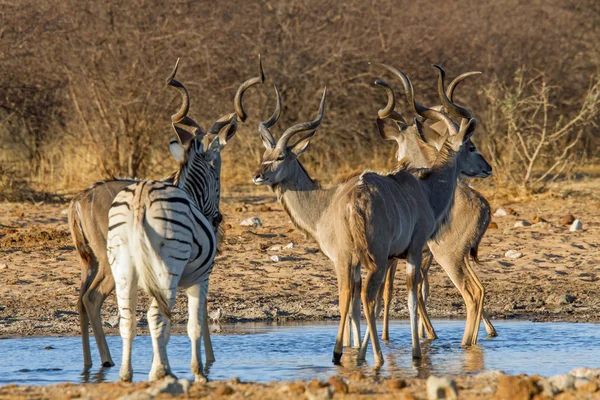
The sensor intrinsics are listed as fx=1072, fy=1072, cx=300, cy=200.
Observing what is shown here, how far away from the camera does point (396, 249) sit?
7090 mm

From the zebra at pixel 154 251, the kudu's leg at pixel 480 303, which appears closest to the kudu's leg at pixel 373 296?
the kudu's leg at pixel 480 303

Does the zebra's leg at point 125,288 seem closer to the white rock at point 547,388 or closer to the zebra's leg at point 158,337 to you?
the zebra's leg at point 158,337

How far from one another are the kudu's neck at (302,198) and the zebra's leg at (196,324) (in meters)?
1.37

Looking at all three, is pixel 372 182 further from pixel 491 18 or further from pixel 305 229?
pixel 491 18

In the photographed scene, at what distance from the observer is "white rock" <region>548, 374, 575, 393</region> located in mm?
4879

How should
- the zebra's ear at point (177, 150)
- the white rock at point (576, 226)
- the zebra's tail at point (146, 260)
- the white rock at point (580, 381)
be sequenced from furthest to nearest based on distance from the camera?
the white rock at point (576, 226), the zebra's ear at point (177, 150), the zebra's tail at point (146, 260), the white rock at point (580, 381)

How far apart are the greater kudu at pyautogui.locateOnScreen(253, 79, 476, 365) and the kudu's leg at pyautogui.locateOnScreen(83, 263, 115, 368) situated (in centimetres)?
115

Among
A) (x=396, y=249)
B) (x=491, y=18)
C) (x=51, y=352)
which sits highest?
(x=491, y=18)

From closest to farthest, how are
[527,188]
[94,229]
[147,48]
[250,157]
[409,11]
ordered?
[94,229] < [527,188] < [147,48] < [250,157] < [409,11]

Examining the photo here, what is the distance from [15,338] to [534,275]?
4893 millimetres

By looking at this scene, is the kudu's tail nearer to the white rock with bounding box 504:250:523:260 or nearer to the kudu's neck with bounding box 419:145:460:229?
the kudu's neck with bounding box 419:145:460:229

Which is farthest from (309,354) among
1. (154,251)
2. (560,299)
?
(560,299)

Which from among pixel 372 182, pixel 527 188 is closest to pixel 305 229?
pixel 372 182

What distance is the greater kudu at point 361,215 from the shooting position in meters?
6.82
